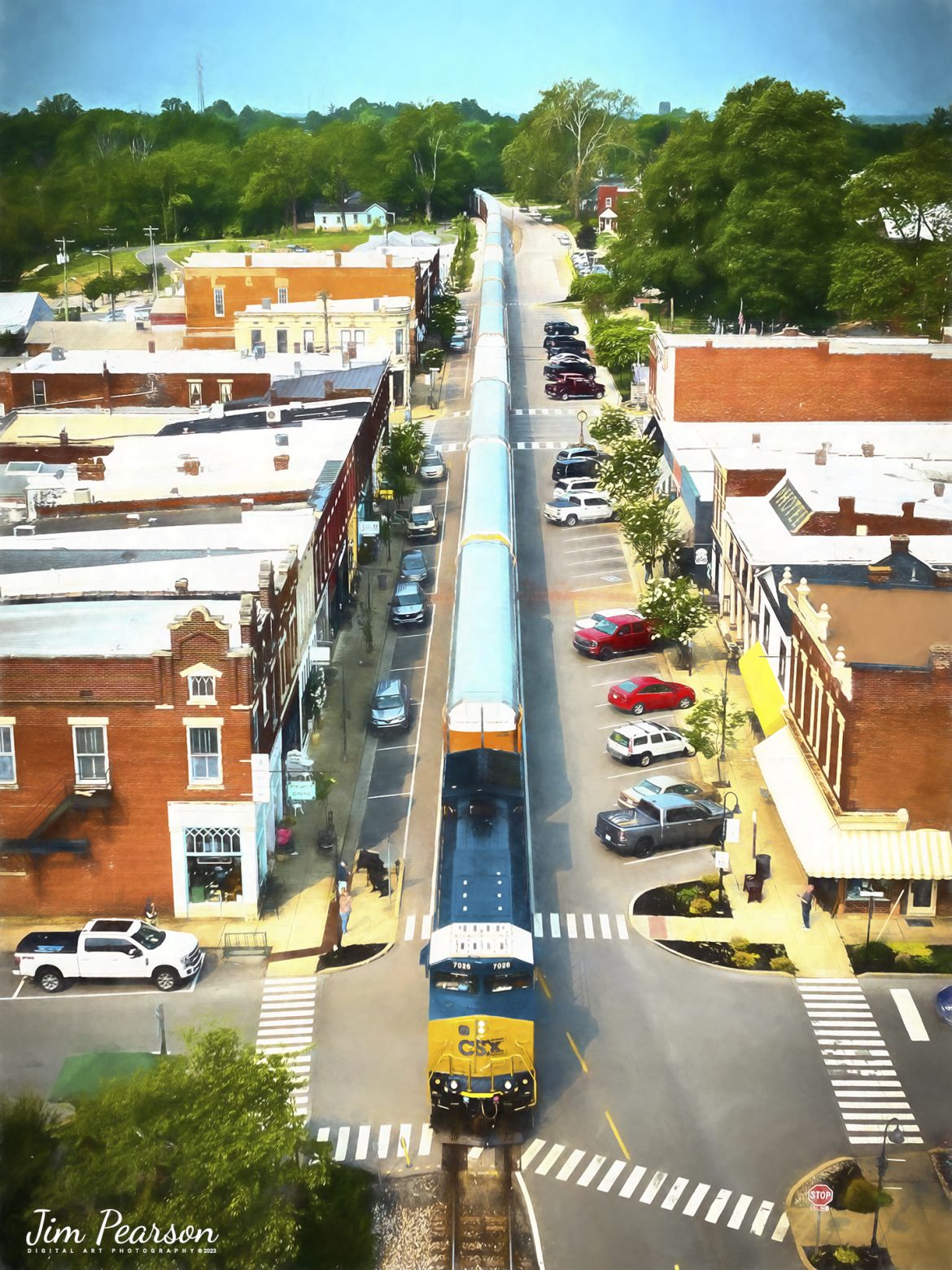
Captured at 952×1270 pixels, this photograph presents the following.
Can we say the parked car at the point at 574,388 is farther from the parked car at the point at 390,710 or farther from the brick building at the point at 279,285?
the parked car at the point at 390,710

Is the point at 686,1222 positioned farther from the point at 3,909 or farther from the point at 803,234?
the point at 803,234

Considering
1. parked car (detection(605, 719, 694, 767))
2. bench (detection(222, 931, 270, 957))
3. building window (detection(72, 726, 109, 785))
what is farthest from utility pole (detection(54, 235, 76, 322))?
bench (detection(222, 931, 270, 957))

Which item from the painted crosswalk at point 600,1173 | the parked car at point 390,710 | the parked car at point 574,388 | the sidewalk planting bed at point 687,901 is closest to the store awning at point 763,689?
the sidewalk planting bed at point 687,901

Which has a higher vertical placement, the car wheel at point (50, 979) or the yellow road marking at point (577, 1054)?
the car wheel at point (50, 979)

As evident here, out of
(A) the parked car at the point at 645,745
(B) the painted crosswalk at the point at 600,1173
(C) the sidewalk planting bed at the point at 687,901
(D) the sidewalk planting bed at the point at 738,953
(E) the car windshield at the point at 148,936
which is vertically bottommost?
(B) the painted crosswalk at the point at 600,1173

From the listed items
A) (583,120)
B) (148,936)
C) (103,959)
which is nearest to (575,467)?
(148,936)

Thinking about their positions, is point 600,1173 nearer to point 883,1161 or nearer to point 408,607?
point 883,1161

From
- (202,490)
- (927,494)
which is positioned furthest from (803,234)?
(202,490)
